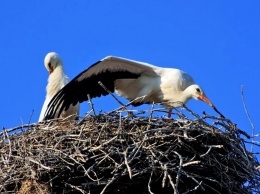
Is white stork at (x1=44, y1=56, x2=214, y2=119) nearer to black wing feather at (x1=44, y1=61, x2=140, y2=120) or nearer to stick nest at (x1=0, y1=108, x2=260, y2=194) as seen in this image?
black wing feather at (x1=44, y1=61, x2=140, y2=120)

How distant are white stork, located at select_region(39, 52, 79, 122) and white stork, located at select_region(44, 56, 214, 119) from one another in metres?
0.12

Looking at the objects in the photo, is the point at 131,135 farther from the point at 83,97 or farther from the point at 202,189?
the point at 83,97

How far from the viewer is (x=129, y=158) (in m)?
5.73

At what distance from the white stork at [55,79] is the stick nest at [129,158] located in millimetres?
1637

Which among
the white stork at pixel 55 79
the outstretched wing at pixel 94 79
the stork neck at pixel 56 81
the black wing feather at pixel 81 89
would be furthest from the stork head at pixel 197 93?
the stork neck at pixel 56 81

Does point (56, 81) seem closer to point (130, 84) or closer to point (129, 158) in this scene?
point (130, 84)

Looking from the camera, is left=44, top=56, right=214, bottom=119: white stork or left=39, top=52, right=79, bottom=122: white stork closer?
left=44, top=56, right=214, bottom=119: white stork

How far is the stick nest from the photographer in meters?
5.76

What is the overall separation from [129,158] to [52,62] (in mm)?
2753

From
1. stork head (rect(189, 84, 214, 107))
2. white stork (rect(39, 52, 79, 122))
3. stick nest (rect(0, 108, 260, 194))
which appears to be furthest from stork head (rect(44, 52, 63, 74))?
stick nest (rect(0, 108, 260, 194))

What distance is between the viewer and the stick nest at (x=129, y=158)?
5.76 m

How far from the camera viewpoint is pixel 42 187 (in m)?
5.79

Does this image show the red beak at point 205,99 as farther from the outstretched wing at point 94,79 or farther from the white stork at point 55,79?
the white stork at point 55,79

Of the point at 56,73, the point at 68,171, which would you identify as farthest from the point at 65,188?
the point at 56,73
